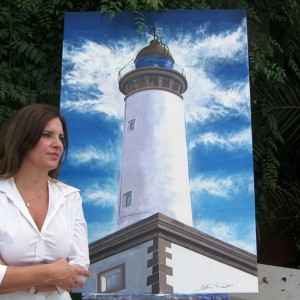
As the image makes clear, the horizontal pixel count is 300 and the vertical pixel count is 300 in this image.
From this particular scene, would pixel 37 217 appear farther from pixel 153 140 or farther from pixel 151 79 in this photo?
pixel 151 79

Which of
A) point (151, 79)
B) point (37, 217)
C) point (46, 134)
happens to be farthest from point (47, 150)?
point (151, 79)

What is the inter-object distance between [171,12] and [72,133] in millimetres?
891

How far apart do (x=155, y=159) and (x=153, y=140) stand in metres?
0.11

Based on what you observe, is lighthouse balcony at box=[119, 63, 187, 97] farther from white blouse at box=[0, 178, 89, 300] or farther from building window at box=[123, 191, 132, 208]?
white blouse at box=[0, 178, 89, 300]

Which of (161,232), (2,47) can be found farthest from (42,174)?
(2,47)

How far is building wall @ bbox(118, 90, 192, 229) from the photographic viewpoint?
301 centimetres

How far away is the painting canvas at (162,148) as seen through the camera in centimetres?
291

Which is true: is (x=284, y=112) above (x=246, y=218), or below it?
above

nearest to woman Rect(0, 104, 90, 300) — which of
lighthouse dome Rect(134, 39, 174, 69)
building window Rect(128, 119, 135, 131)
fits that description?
building window Rect(128, 119, 135, 131)

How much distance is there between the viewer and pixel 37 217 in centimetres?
172

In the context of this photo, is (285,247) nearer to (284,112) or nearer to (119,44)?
(284,112)

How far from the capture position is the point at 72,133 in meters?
3.14
